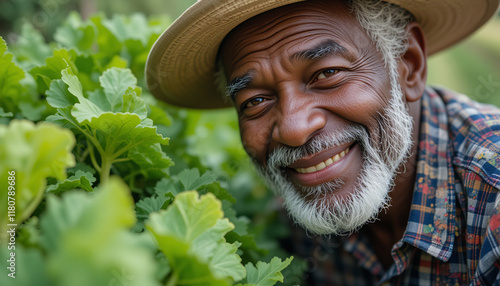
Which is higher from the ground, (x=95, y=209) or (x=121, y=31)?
(x=95, y=209)

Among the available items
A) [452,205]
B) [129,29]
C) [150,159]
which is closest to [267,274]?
[150,159]

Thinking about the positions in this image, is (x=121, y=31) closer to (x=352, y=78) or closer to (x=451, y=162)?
(x=352, y=78)

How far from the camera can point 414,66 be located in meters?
1.82

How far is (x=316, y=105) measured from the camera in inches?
58.5

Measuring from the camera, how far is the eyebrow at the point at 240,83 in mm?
1550

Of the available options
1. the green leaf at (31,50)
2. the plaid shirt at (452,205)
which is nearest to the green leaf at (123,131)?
the green leaf at (31,50)

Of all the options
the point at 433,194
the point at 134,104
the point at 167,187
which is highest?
the point at 134,104

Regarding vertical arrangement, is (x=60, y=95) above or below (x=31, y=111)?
above

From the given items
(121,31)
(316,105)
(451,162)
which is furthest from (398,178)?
(121,31)

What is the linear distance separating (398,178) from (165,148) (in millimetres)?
1009

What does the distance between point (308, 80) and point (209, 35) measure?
1.38 ft

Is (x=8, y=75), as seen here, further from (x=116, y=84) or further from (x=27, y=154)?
(x=27, y=154)

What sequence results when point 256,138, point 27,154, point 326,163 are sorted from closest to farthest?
point 27,154
point 326,163
point 256,138

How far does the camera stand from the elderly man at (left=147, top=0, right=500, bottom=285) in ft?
4.80
